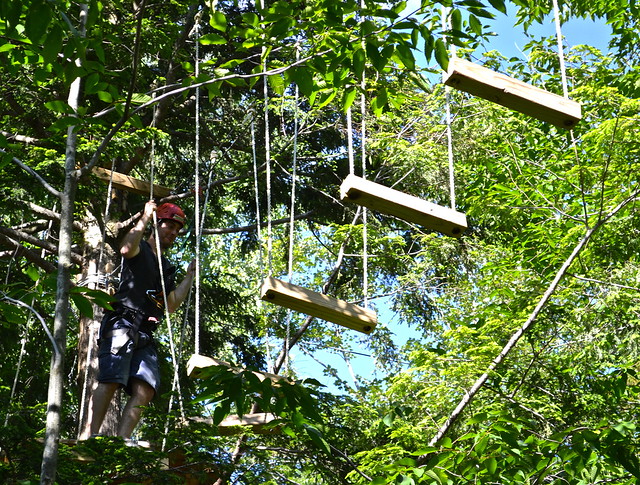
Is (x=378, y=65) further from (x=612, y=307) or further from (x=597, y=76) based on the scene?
(x=597, y=76)

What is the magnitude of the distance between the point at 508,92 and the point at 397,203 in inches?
28.1

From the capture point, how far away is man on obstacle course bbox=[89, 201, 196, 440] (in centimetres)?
486

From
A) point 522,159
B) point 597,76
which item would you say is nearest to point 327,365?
point 522,159

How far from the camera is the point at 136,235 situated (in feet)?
15.9

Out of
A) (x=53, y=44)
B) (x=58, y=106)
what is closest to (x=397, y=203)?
→ (x=58, y=106)

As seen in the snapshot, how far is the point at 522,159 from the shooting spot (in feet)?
24.2

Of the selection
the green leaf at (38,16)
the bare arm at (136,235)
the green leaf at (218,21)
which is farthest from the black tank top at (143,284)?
the green leaf at (38,16)

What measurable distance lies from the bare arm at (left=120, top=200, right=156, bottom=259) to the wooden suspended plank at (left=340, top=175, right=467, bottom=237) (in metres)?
1.35

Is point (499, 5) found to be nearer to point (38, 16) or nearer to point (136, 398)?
point (38, 16)

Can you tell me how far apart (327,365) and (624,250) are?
3.49m

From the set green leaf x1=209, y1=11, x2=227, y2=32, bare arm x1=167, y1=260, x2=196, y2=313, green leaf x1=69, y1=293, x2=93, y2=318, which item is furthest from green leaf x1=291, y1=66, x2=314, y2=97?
bare arm x1=167, y1=260, x2=196, y2=313

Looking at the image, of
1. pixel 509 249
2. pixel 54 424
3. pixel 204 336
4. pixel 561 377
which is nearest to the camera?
pixel 54 424

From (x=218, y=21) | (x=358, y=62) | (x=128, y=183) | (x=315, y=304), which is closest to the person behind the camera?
(x=218, y=21)

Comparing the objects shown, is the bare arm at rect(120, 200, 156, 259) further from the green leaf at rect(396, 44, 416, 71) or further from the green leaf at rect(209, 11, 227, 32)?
the green leaf at rect(396, 44, 416, 71)
